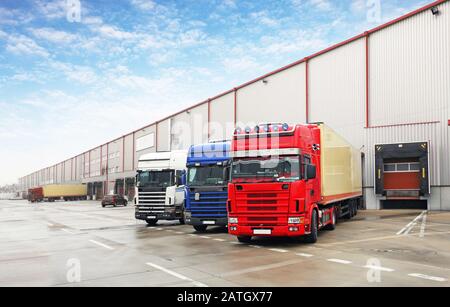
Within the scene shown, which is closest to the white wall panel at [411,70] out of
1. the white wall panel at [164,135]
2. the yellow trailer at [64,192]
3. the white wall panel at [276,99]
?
the white wall panel at [276,99]

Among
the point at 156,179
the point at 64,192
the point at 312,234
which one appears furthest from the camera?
the point at 64,192

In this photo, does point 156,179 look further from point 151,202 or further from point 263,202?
point 263,202

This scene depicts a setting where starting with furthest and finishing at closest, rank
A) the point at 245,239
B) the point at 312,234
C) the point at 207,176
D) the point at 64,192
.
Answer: the point at 64,192
the point at 207,176
the point at 245,239
the point at 312,234

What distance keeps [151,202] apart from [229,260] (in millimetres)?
10601

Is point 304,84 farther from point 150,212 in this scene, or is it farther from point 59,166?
point 59,166

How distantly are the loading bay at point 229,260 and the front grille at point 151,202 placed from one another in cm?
378

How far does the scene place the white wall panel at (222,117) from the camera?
42.5 meters

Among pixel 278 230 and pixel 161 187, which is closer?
pixel 278 230

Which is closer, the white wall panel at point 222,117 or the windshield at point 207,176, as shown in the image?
the windshield at point 207,176

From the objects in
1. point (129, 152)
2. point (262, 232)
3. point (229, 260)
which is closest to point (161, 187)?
point (262, 232)

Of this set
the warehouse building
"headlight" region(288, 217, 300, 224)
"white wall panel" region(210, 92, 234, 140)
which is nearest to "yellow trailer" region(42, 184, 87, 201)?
"white wall panel" region(210, 92, 234, 140)

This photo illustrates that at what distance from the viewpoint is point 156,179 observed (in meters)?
20.2

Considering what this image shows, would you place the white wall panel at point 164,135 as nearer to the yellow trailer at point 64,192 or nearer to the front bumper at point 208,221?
the yellow trailer at point 64,192

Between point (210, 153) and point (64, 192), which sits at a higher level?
point (210, 153)
